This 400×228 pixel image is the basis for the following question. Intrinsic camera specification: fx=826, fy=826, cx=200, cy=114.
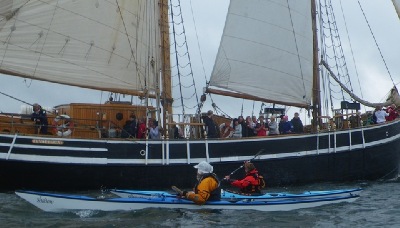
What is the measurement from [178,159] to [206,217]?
6306 millimetres

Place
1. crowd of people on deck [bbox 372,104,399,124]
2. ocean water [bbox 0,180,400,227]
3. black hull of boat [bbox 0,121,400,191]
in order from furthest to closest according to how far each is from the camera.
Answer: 1. crowd of people on deck [bbox 372,104,399,124]
2. black hull of boat [bbox 0,121,400,191]
3. ocean water [bbox 0,180,400,227]

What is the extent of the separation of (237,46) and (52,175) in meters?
8.65

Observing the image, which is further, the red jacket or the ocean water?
the red jacket

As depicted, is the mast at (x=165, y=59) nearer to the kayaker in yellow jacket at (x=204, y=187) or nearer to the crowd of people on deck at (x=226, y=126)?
the crowd of people on deck at (x=226, y=126)

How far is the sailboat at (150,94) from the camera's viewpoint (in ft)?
83.3

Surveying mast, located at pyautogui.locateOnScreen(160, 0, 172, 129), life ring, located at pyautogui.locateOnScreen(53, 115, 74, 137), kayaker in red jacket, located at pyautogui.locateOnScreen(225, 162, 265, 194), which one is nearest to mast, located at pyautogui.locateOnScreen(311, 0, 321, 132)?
mast, located at pyautogui.locateOnScreen(160, 0, 172, 129)

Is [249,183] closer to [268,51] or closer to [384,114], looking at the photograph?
[268,51]

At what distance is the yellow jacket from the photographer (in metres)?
20.2

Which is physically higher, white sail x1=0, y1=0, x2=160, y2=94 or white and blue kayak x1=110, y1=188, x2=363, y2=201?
white sail x1=0, y1=0, x2=160, y2=94

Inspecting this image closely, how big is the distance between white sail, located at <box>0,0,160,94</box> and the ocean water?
603cm

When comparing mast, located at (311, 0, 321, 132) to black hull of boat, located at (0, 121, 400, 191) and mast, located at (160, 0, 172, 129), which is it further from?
mast, located at (160, 0, 172, 129)

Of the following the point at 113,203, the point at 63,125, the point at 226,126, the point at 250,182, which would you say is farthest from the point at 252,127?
the point at 113,203

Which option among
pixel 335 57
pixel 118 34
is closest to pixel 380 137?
pixel 335 57

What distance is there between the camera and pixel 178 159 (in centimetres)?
2628
